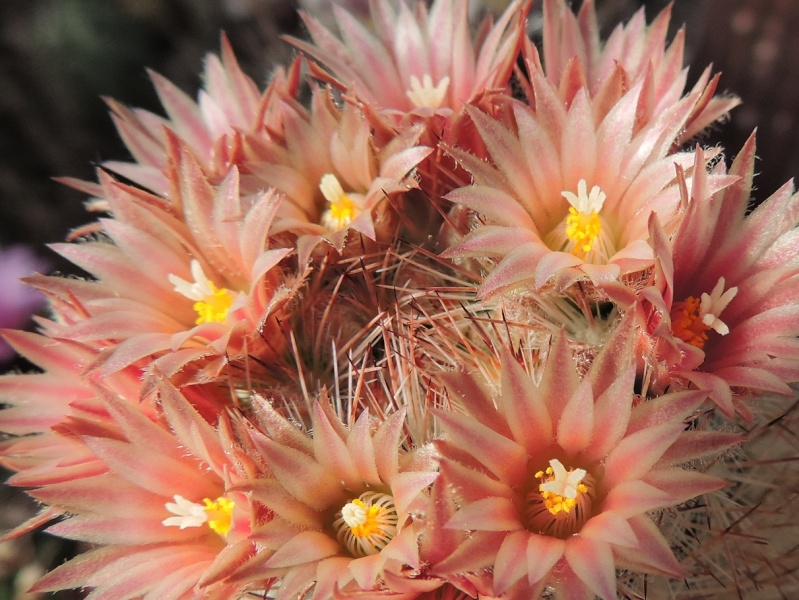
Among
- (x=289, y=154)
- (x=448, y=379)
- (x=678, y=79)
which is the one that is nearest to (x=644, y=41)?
(x=678, y=79)

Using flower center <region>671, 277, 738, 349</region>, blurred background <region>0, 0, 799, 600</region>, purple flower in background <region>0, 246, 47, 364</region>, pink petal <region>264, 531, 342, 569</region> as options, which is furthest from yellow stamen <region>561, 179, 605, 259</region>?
purple flower in background <region>0, 246, 47, 364</region>

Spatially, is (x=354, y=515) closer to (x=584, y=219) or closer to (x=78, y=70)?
(x=584, y=219)

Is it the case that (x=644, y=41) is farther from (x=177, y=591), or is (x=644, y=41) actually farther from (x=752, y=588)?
(x=177, y=591)

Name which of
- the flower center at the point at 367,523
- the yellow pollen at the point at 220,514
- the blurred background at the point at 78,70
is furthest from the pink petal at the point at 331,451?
the blurred background at the point at 78,70

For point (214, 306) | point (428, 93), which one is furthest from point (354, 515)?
point (428, 93)

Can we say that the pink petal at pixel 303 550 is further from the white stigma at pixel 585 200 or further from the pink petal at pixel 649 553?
the white stigma at pixel 585 200
